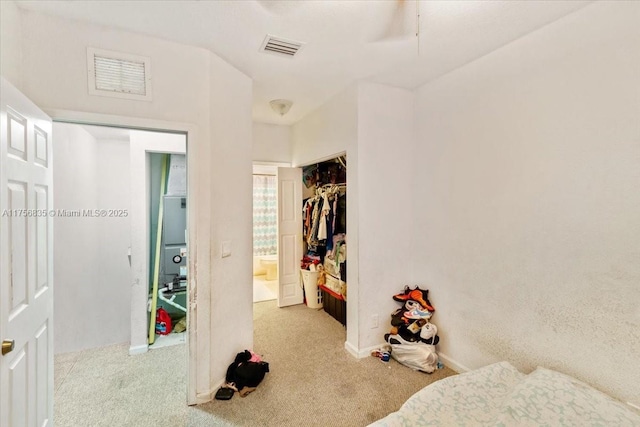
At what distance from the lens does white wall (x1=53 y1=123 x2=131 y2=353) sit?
2.60 meters

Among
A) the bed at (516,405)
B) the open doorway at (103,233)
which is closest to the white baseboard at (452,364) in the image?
the bed at (516,405)

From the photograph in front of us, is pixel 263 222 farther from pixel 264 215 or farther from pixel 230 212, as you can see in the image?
pixel 230 212

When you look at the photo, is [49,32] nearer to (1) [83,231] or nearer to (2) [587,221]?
(1) [83,231]

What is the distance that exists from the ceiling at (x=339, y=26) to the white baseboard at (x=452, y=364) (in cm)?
249

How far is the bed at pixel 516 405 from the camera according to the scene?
4.42 ft

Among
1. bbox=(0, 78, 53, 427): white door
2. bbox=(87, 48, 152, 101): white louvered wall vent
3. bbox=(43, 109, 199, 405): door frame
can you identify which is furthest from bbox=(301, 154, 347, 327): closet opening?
bbox=(0, 78, 53, 427): white door

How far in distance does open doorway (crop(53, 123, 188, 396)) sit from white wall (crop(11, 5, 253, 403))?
25.4 inches

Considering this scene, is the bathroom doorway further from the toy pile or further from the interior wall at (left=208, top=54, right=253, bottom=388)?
the toy pile

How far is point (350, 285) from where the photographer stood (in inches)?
109

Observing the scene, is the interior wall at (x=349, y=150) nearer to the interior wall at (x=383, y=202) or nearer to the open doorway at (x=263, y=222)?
the interior wall at (x=383, y=202)

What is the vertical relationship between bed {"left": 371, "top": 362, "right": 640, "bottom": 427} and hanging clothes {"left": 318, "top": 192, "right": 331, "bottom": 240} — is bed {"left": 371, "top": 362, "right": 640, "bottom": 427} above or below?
below

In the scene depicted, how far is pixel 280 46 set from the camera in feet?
6.60

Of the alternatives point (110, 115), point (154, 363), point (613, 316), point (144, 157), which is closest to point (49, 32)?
point (110, 115)

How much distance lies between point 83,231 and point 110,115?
5.42 ft
